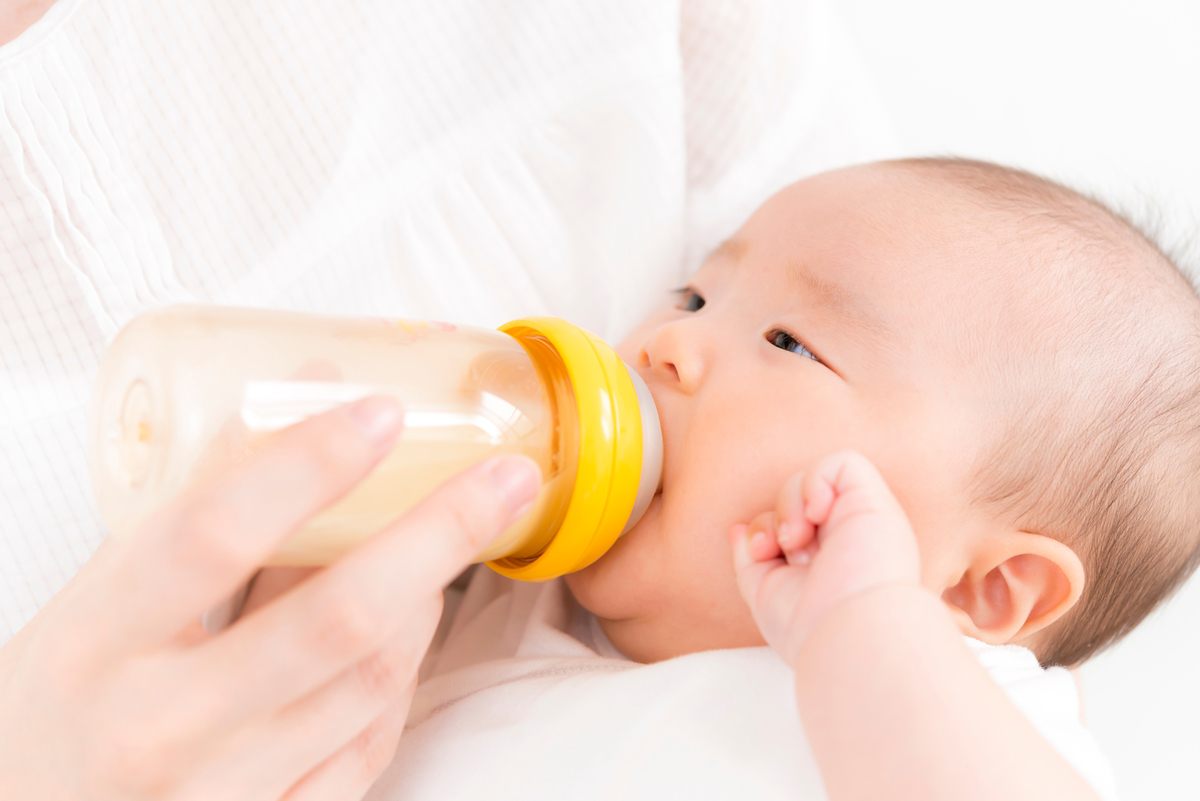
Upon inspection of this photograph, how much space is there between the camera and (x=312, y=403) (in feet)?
2.24

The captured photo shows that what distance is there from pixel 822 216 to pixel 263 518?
762 mm

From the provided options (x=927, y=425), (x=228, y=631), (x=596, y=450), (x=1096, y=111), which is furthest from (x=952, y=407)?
(x=1096, y=111)

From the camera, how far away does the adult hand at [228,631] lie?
1.83 ft

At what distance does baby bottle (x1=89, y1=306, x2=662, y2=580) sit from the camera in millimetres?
644

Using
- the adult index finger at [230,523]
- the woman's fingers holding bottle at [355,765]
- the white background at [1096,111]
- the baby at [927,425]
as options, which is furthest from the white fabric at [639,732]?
the white background at [1096,111]

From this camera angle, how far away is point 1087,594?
1006 millimetres

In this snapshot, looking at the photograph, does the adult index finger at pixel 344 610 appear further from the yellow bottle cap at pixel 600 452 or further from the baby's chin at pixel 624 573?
the baby's chin at pixel 624 573

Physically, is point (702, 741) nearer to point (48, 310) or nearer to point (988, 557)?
point (988, 557)

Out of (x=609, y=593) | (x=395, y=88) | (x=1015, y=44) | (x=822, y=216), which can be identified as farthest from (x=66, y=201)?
(x=1015, y=44)

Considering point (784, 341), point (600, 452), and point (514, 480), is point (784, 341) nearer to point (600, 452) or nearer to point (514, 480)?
point (600, 452)

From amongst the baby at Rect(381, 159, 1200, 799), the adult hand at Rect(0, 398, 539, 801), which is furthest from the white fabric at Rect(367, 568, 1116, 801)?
the adult hand at Rect(0, 398, 539, 801)

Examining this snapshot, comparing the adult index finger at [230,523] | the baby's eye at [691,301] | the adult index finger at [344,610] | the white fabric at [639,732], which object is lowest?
the white fabric at [639,732]

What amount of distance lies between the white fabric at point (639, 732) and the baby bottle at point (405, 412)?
154 millimetres

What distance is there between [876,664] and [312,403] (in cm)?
51
